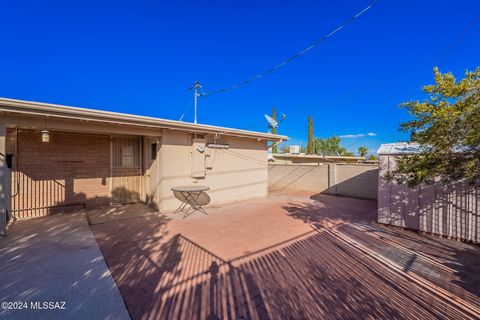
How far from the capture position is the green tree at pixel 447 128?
2898mm

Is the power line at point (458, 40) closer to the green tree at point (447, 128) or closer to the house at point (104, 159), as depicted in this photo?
the green tree at point (447, 128)

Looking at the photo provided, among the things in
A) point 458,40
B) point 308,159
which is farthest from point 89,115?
point 308,159

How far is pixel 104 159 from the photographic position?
268 inches

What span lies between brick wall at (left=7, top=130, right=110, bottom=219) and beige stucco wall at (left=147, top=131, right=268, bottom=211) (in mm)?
1623

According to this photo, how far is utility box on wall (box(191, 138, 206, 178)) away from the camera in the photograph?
23.1ft

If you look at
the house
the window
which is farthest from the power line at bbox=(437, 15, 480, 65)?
the window

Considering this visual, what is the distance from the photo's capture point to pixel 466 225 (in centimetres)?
429

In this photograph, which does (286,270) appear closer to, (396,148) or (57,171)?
(396,148)

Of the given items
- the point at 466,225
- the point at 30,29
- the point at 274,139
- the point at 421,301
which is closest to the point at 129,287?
the point at 421,301

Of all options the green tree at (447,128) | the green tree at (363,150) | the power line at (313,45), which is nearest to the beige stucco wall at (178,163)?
the power line at (313,45)

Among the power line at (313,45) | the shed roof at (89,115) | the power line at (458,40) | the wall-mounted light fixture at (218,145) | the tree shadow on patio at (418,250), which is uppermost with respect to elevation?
the power line at (313,45)

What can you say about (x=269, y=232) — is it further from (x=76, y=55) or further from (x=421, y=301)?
(x=76, y=55)

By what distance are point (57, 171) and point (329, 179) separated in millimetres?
10716

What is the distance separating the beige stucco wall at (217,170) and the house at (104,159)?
0.03 metres
